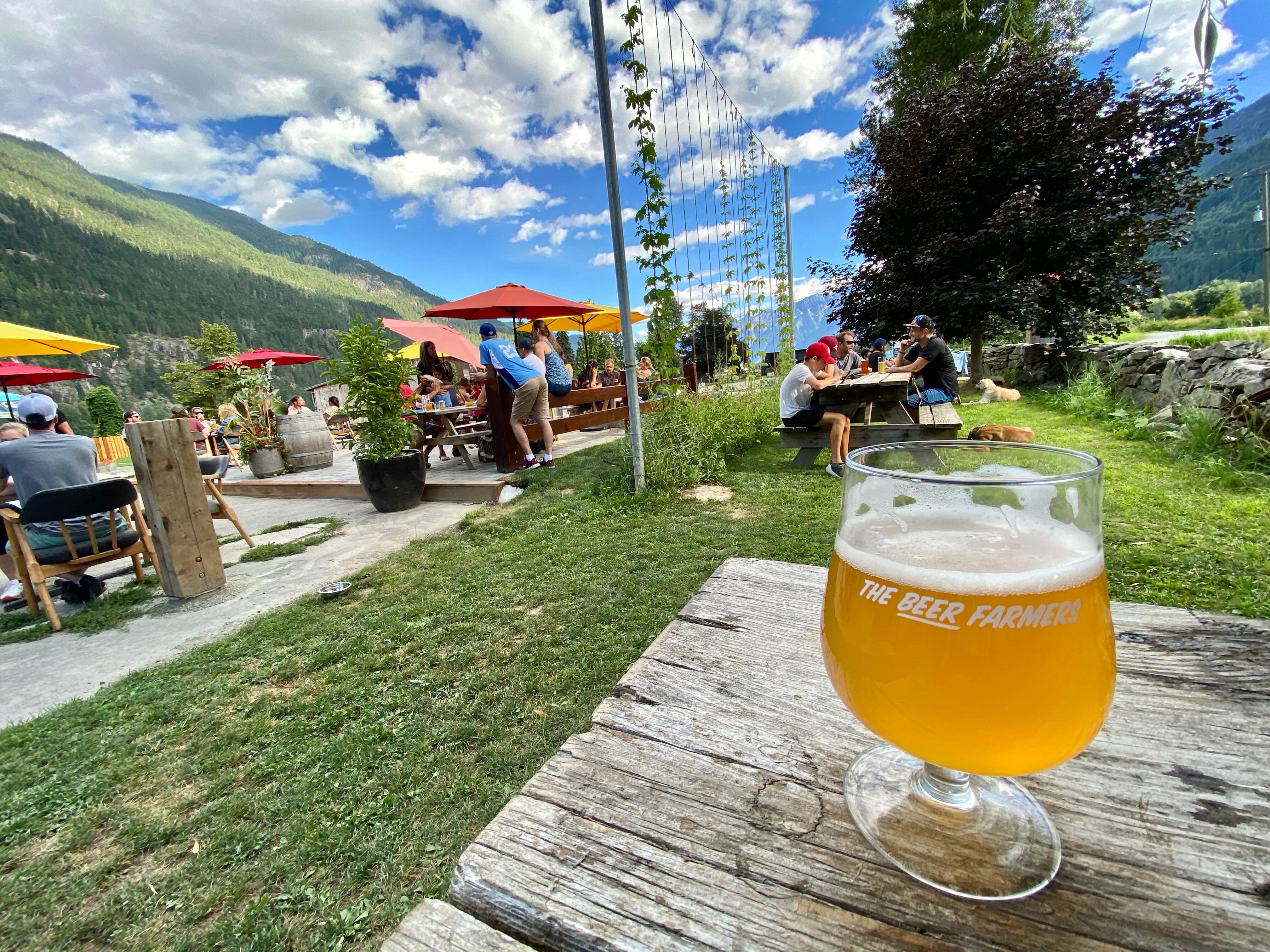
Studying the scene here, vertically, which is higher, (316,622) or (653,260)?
(653,260)

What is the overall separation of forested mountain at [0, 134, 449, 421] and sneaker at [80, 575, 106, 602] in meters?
53.7

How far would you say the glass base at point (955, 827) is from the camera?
421 mm

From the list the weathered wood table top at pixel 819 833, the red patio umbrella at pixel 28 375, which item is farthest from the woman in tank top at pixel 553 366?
the red patio umbrella at pixel 28 375

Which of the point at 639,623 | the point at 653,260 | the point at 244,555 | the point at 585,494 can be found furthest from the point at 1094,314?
the point at 244,555

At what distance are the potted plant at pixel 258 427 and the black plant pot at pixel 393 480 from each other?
415 cm

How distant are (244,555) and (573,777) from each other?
4.70 m

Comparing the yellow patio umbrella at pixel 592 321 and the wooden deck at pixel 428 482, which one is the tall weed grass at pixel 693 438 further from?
the yellow patio umbrella at pixel 592 321

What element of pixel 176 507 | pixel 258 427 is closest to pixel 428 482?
pixel 176 507

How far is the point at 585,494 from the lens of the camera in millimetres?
4707

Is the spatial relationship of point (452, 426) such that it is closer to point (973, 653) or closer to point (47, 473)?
→ point (47, 473)

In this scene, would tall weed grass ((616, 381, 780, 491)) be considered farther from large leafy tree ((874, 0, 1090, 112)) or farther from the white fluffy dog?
large leafy tree ((874, 0, 1090, 112))

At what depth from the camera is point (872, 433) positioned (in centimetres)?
520

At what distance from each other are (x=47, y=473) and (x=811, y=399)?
5.90 metres

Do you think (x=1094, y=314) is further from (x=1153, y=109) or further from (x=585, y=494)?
(x=585, y=494)
